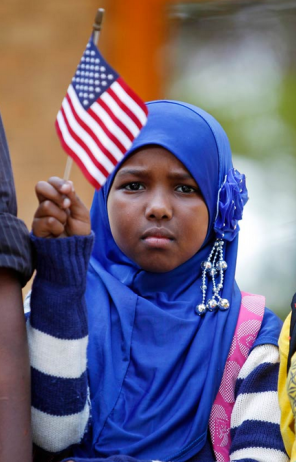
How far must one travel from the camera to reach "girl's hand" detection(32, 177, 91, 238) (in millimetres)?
1884

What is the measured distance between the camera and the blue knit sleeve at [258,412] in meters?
2.13

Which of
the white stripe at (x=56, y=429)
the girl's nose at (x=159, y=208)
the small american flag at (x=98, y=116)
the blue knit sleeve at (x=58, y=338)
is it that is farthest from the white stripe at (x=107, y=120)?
the white stripe at (x=56, y=429)

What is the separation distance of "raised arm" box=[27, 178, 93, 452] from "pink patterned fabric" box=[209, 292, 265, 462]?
17.6 inches

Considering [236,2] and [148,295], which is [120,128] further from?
[236,2]

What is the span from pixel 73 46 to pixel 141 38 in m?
0.48

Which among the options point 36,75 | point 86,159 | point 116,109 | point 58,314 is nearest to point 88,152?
point 86,159

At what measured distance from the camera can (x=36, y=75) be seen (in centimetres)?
523

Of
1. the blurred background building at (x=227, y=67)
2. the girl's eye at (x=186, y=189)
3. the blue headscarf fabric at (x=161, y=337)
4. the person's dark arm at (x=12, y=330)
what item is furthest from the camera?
the blurred background building at (x=227, y=67)

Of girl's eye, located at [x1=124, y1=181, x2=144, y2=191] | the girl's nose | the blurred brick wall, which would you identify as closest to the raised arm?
the girl's nose

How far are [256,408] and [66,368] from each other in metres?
0.59

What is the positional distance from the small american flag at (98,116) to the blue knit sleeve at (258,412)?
0.79m

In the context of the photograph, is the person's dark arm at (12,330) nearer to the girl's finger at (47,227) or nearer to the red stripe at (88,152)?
the girl's finger at (47,227)

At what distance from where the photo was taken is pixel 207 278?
249cm

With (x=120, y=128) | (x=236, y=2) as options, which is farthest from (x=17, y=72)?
(x=120, y=128)
